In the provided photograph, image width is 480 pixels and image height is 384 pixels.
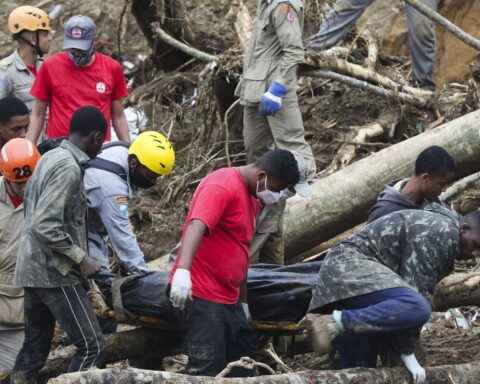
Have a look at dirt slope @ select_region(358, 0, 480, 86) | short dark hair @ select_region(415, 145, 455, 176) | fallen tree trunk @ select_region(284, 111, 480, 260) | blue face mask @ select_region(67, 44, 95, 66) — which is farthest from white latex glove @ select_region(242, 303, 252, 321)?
dirt slope @ select_region(358, 0, 480, 86)

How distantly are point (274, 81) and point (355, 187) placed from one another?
1.00 m

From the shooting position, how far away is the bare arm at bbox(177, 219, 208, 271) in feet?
18.2

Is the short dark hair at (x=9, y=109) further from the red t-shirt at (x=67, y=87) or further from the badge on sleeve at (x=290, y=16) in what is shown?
the badge on sleeve at (x=290, y=16)

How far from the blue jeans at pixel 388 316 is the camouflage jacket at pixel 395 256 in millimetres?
56

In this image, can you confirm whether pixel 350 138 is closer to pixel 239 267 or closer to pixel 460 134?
pixel 460 134

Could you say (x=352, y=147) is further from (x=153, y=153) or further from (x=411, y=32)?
(x=153, y=153)

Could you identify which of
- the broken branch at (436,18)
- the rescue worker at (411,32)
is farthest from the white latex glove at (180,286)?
the rescue worker at (411,32)

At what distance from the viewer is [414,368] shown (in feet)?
18.4

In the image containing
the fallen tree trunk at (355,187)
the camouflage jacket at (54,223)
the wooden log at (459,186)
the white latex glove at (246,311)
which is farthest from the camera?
the wooden log at (459,186)

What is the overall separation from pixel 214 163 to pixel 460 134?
2622mm

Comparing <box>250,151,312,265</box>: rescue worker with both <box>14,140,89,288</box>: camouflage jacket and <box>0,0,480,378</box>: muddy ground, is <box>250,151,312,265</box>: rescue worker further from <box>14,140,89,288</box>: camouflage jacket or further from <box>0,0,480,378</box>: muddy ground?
<box>0,0,480,378</box>: muddy ground

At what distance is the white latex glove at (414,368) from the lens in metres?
5.59

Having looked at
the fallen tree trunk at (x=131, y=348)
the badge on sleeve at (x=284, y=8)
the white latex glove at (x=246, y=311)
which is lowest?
the fallen tree trunk at (x=131, y=348)

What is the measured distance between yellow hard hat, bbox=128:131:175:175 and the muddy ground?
266cm
